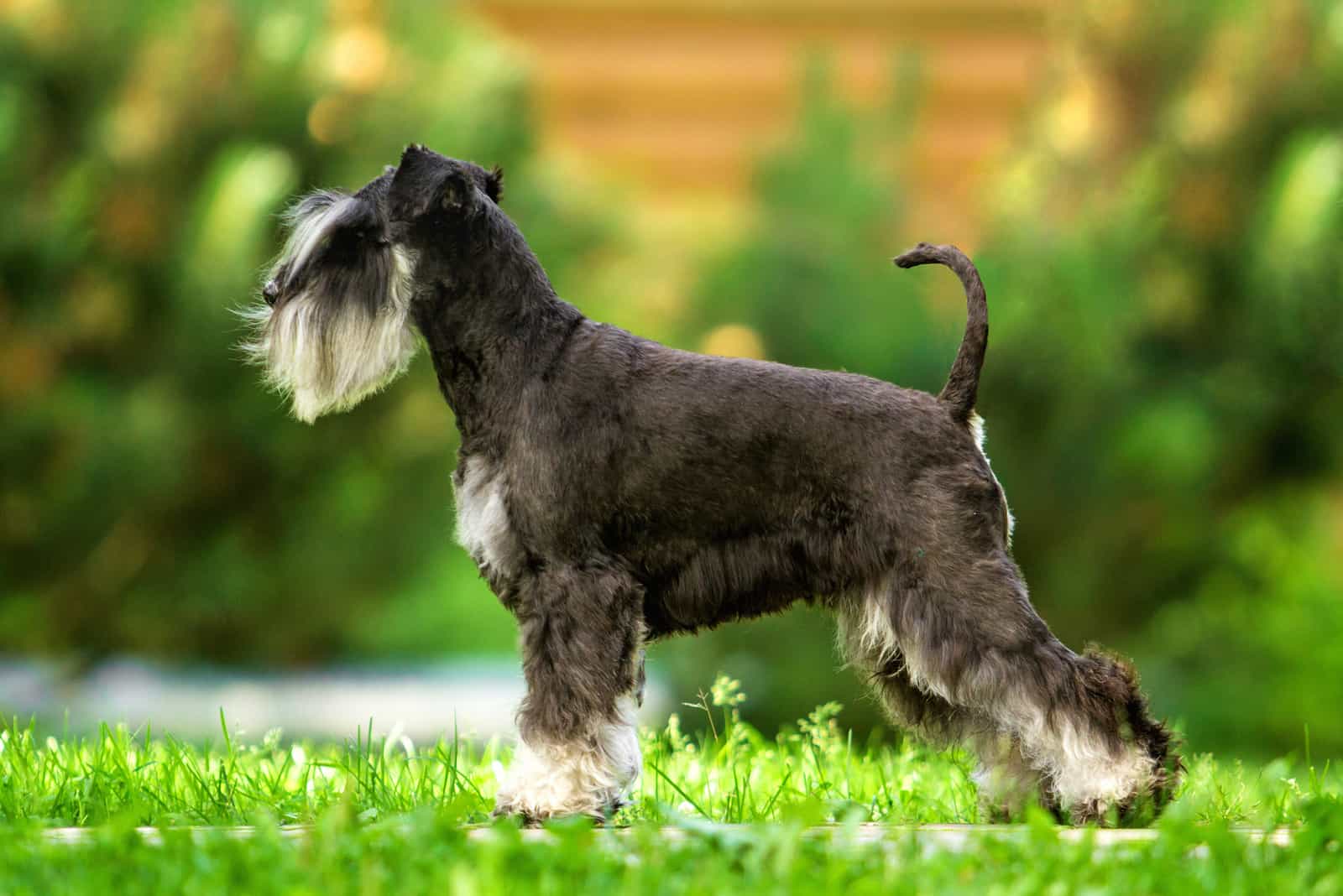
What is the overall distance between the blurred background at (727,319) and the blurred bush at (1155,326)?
0.02 m

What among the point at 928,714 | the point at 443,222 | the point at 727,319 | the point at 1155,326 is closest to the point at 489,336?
the point at 443,222

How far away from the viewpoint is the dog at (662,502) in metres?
4.38

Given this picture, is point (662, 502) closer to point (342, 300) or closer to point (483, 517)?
point (483, 517)

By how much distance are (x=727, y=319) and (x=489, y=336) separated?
12.2ft

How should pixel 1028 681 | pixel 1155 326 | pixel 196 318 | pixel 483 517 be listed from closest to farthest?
pixel 1028 681
pixel 483 517
pixel 196 318
pixel 1155 326

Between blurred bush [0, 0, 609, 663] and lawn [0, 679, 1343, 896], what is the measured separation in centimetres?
317

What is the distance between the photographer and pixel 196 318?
8.14 metres

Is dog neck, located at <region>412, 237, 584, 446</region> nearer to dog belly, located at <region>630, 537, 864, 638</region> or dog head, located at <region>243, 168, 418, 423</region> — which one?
dog head, located at <region>243, 168, 418, 423</region>

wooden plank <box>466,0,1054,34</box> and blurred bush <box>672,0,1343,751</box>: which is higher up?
wooden plank <box>466,0,1054,34</box>

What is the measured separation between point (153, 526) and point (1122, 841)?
6399 millimetres

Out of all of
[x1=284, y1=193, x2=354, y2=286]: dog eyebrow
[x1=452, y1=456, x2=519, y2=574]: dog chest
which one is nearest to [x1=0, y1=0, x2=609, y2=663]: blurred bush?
[x1=284, y1=193, x2=354, y2=286]: dog eyebrow

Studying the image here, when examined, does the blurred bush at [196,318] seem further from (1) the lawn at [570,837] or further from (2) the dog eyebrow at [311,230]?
(1) the lawn at [570,837]

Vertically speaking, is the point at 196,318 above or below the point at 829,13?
below

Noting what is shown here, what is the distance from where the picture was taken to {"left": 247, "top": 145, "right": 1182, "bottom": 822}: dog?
4375 mm
